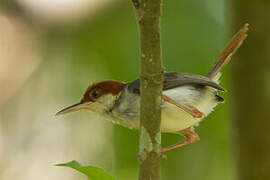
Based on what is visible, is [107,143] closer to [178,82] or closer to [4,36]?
[4,36]

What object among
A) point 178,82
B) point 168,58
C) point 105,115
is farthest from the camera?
point 168,58

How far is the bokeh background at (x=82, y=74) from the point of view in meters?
5.38

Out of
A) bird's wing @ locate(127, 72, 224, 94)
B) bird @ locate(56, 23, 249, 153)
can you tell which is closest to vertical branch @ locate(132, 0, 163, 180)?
bird @ locate(56, 23, 249, 153)

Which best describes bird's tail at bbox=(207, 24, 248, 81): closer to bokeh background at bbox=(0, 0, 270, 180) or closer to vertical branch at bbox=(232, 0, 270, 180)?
vertical branch at bbox=(232, 0, 270, 180)

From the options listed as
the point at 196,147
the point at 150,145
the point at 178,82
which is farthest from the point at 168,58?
the point at 150,145

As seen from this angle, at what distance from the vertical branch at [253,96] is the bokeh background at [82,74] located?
1.33m

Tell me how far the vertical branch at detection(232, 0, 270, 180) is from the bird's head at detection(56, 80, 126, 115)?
1008 mm

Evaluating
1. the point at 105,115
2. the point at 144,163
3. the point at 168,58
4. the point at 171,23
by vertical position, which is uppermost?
the point at 171,23

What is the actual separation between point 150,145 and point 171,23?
360 centimetres

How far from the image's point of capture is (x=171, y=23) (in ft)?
19.7

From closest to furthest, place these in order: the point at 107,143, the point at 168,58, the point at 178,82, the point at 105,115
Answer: the point at 178,82, the point at 105,115, the point at 168,58, the point at 107,143

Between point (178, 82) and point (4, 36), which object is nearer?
point (178, 82)

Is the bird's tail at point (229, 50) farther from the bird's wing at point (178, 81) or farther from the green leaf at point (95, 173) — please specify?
the green leaf at point (95, 173)

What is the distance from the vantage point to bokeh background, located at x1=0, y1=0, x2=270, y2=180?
538 cm
